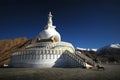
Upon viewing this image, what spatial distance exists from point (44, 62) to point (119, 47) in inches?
5455

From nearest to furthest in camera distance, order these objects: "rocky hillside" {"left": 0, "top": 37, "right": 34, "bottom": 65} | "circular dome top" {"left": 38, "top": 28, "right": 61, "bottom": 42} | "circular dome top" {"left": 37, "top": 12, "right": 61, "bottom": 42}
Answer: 1. "circular dome top" {"left": 37, "top": 12, "right": 61, "bottom": 42}
2. "circular dome top" {"left": 38, "top": 28, "right": 61, "bottom": 42}
3. "rocky hillside" {"left": 0, "top": 37, "right": 34, "bottom": 65}

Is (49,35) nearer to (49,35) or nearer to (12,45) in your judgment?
(49,35)

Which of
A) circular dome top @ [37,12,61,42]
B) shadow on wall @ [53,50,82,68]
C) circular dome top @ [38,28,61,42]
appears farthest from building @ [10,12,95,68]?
circular dome top @ [38,28,61,42]

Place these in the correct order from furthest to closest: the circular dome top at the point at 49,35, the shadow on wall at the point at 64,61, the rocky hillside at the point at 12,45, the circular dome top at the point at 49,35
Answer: the rocky hillside at the point at 12,45
the circular dome top at the point at 49,35
the circular dome top at the point at 49,35
the shadow on wall at the point at 64,61

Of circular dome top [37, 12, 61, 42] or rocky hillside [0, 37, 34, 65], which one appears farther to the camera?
rocky hillside [0, 37, 34, 65]

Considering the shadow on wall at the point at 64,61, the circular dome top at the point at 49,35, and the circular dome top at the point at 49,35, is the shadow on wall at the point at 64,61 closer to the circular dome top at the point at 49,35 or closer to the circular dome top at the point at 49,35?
the circular dome top at the point at 49,35

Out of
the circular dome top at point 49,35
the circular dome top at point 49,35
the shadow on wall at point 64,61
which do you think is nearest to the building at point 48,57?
the shadow on wall at point 64,61

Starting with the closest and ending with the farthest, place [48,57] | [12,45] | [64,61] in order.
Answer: [48,57], [64,61], [12,45]

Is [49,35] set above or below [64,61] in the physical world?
above

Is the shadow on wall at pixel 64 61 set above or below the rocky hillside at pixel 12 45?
below

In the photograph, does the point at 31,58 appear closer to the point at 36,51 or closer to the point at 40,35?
the point at 36,51

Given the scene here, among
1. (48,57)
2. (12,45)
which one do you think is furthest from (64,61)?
(12,45)

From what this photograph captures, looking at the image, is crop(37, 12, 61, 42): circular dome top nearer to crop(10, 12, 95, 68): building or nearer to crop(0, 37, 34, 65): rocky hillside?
crop(10, 12, 95, 68): building

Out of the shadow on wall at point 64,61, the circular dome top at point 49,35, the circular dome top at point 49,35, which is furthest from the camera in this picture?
→ the circular dome top at point 49,35
